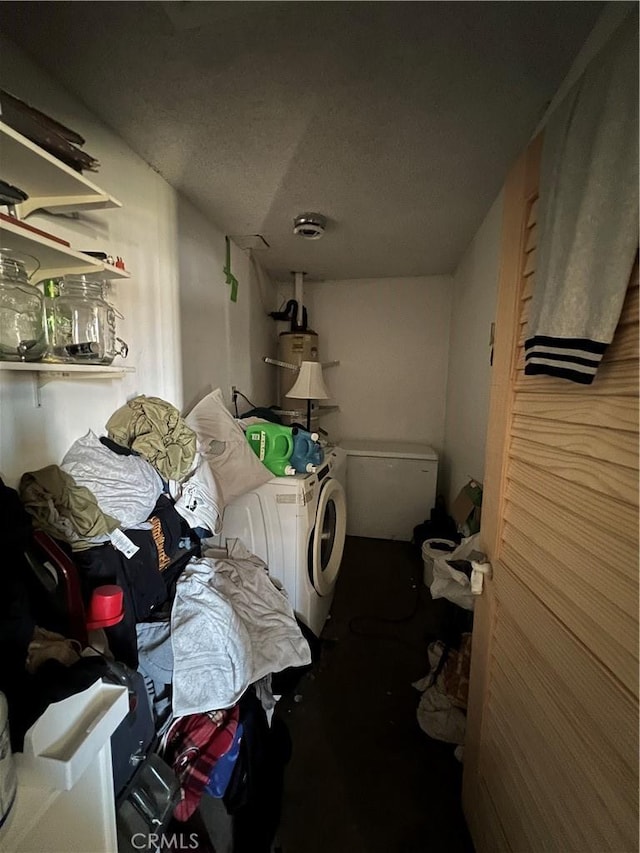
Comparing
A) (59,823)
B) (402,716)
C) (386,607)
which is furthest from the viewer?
(386,607)

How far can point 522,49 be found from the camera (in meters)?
0.90

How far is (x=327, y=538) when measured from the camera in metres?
2.13

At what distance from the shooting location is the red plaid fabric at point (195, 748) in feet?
3.11

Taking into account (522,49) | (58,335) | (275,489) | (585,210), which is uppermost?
(522,49)

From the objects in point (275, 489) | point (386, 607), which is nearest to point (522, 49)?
point (275, 489)

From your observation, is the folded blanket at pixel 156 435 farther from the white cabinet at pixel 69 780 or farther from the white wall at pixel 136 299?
the white cabinet at pixel 69 780

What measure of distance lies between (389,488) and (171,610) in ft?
6.81

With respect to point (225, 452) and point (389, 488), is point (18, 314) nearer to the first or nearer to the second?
point (225, 452)

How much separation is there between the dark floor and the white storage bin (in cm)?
23

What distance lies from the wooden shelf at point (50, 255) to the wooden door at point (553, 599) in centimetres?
110

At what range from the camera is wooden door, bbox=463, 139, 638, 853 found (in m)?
0.52

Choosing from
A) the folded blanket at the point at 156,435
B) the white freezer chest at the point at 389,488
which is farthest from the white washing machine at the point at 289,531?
the white freezer chest at the point at 389,488

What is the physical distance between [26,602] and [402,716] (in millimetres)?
1541

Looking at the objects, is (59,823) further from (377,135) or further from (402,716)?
(377,135)
